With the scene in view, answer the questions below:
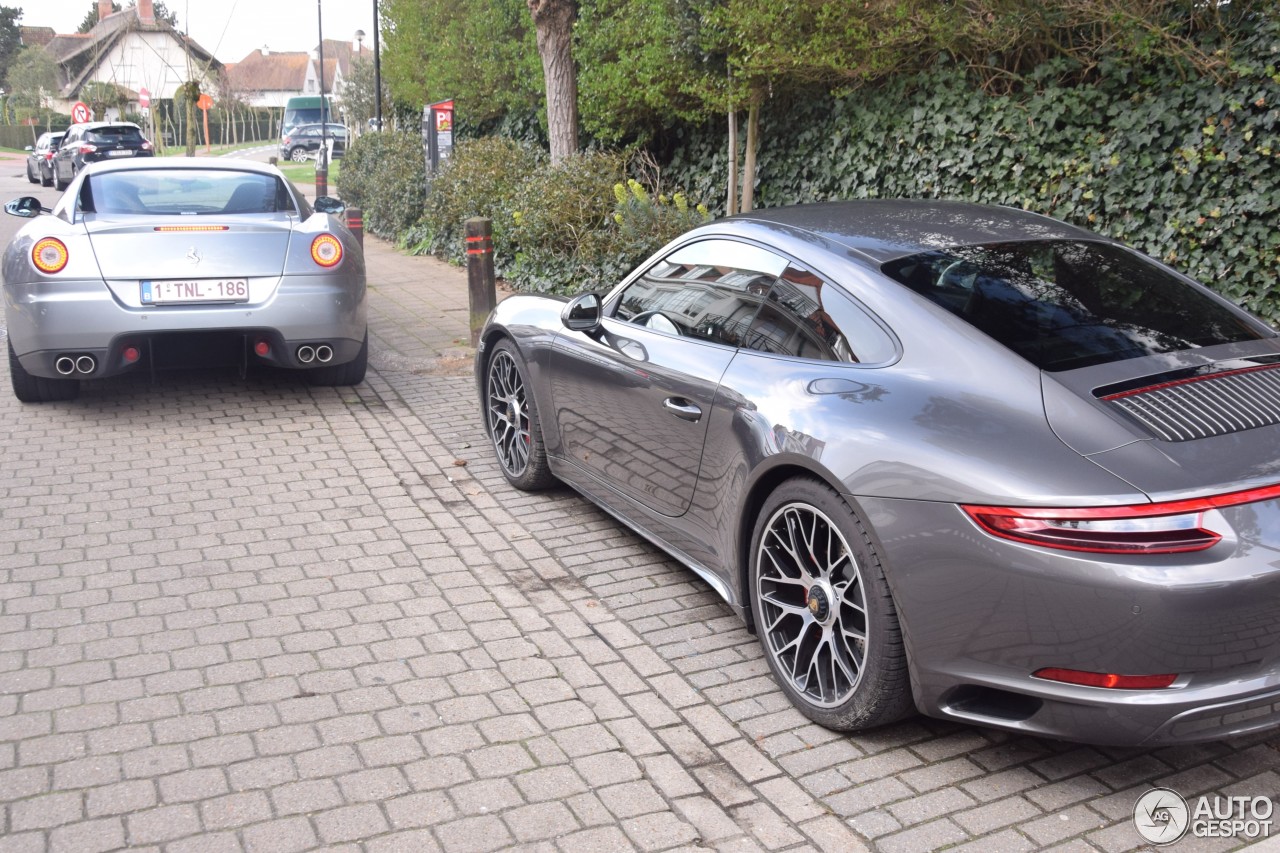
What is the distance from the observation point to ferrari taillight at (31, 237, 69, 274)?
6.27 metres

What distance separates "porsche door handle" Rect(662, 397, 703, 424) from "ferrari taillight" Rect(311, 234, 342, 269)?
345cm

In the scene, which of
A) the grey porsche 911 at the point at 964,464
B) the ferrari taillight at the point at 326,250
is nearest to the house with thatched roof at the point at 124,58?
the ferrari taillight at the point at 326,250

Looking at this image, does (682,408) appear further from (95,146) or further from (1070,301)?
(95,146)

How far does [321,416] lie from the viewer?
7008 millimetres

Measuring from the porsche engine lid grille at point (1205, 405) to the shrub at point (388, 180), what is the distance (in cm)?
1437

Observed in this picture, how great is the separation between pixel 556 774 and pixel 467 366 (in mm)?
5693

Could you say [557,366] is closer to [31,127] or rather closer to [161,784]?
[161,784]

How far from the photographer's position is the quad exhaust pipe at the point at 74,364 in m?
6.35

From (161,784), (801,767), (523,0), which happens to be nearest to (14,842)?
(161,784)

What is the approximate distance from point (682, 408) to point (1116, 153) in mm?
4440

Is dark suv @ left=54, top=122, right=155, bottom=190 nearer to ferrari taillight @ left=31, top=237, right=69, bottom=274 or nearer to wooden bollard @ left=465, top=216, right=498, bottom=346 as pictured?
wooden bollard @ left=465, top=216, right=498, bottom=346

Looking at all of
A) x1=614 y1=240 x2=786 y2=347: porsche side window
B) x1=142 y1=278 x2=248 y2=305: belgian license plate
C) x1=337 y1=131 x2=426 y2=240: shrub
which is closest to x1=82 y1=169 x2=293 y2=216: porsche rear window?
x1=142 y1=278 x2=248 y2=305: belgian license plate

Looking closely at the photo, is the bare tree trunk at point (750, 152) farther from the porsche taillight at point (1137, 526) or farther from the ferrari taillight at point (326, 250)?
the porsche taillight at point (1137, 526)

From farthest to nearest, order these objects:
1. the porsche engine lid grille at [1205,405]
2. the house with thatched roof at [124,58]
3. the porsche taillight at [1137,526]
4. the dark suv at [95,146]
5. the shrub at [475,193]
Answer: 1. the house with thatched roof at [124,58]
2. the dark suv at [95,146]
3. the shrub at [475,193]
4. the porsche engine lid grille at [1205,405]
5. the porsche taillight at [1137,526]
